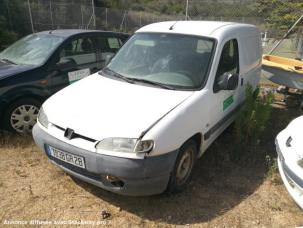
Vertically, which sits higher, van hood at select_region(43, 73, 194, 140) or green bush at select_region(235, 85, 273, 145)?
van hood at select_region(43, 73, 194, 140)

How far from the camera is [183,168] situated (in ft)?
11.5

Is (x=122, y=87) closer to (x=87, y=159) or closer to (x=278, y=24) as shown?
(x=87, y=159)

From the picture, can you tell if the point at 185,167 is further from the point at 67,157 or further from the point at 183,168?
the point at 67,157

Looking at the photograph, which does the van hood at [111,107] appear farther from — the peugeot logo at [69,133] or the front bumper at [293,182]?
the front bumper at [293,182]

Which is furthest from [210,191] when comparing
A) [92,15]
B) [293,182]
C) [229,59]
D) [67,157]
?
[92,15]

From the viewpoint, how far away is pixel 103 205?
10.9 ft

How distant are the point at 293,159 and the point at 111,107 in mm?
2026

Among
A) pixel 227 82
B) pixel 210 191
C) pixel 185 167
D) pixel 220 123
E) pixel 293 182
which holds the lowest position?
pixel 210 191

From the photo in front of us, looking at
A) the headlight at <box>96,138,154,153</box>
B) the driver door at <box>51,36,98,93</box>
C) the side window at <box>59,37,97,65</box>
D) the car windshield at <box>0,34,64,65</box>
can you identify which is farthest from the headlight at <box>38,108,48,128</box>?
the side window at <box>59,37,97,65</box>

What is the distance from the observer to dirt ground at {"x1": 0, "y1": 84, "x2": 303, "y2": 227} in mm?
3146

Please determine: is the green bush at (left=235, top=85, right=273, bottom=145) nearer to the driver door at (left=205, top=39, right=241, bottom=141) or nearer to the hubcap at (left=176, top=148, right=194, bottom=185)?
the driver door at (left=205, top=39, right=241, bottom=141)

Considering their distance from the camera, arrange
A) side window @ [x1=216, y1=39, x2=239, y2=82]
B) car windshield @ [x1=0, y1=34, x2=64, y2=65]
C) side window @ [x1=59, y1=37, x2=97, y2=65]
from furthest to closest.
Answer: side window @ [x1=59, y1=37, x2=97, y2=65] < car windshield @ [x1=0, y1=34, x2=64, y2=65] < side window @ [x1=216, y1=39, x2=239, y2=82]

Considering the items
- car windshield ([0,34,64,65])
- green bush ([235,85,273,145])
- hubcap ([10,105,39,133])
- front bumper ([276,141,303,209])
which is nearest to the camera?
front bumper ([276,141,303,209])

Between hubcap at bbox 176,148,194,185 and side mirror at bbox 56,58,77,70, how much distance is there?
2.89 metres
